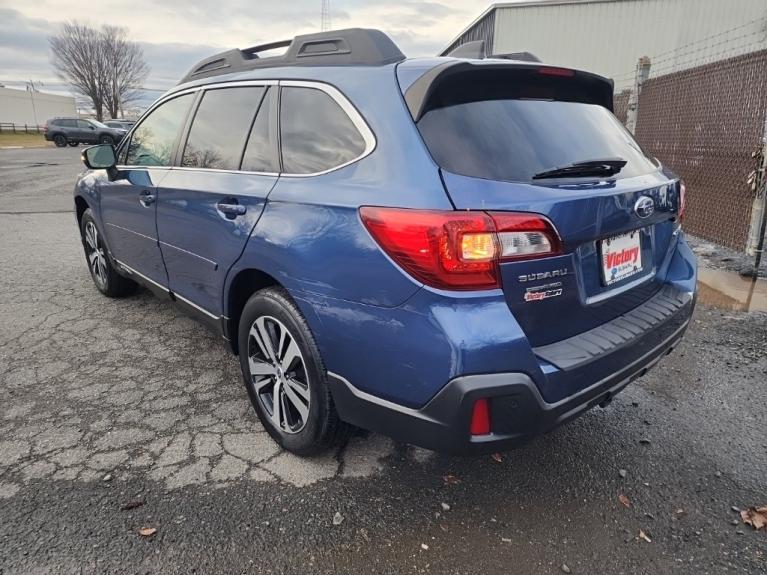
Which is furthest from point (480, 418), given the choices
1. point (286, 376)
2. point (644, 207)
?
point (644, 207)

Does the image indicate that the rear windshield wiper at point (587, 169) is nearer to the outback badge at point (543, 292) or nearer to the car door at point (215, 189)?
the outback badge at point (543, 292)

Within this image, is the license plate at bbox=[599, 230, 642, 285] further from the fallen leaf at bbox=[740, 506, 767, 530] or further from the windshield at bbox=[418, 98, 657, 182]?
the fallen leaf at bbox=[740, 506, 767, 530]

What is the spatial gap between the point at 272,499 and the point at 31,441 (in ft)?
4.36

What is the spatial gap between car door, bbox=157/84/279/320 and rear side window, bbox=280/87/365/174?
10cm

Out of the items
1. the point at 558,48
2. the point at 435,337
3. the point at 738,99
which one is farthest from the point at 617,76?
the point at 435,337

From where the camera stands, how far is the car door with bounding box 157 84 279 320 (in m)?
2.52

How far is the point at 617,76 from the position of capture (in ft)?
64.4

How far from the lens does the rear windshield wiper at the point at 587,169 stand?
1.99 m

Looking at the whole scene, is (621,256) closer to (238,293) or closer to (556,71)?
(556,71)

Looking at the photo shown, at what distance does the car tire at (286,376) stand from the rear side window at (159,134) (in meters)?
1.45

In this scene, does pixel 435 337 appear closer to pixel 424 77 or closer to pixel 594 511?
pixel 424 77

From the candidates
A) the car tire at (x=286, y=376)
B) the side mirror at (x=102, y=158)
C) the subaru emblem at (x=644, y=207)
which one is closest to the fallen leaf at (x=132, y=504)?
the car tire at (x=286, y=376)

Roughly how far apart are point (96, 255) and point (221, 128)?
2577 millimetres

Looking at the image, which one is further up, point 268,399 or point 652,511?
point 268,399
